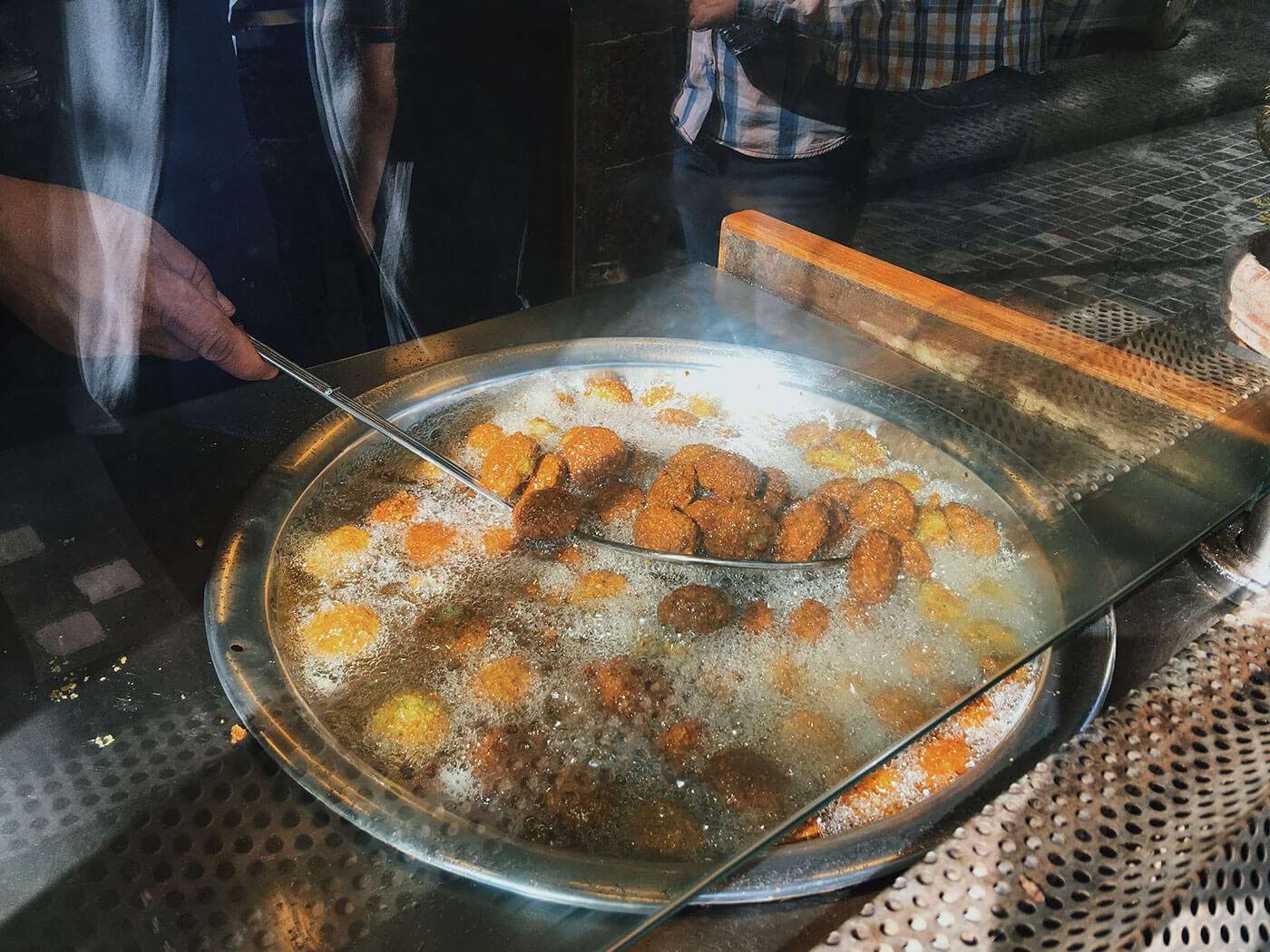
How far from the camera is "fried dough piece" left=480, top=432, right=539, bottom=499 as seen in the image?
97 cm

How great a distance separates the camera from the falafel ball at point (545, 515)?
0.90m

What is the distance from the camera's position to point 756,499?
0.97 meters

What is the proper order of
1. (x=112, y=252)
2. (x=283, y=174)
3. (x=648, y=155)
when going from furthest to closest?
(x=648, y=155), (x=283, y=174), (x=112, y=252)

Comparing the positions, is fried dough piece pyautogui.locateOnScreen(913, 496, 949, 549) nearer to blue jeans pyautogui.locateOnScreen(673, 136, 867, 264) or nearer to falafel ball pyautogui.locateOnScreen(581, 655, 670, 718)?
falafel ball pyautogui.locateOnScreen(581, 655, 670, 718)

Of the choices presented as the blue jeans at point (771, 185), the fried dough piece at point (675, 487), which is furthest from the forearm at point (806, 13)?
the fried dough piece at point (675, 487)

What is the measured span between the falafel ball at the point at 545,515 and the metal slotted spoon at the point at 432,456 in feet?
0.06

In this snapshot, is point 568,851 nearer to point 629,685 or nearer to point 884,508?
point 629,685

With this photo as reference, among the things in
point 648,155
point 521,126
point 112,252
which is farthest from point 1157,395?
point 112,252

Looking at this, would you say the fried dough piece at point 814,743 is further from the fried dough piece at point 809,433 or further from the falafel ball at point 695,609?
the fried dough piece at point 809,433

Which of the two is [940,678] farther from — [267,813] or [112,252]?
[112,252]

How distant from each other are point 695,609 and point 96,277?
589mm

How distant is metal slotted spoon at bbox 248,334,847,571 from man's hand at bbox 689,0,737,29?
2.09ft

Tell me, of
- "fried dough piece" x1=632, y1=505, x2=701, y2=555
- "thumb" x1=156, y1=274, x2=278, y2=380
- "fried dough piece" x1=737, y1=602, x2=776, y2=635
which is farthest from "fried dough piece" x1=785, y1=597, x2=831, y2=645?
"thumb" x1=156, y1=274, x2=278, y2=380

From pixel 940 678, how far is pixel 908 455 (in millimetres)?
421
